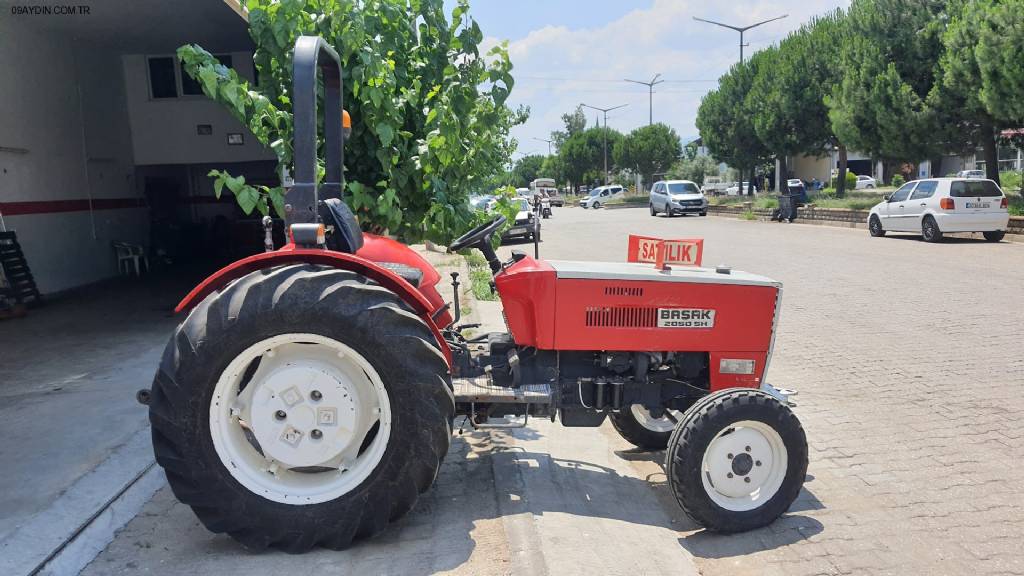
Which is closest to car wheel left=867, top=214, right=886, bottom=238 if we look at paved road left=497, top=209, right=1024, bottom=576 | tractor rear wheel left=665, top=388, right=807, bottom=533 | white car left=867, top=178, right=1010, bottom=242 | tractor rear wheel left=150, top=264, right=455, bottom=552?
white car left=867, top=178, right=1010, bottom=242

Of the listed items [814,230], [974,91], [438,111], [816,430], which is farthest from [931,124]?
[438,111]

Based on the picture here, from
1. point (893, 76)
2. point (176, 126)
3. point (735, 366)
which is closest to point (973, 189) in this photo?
point (893, 76)

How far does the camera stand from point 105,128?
47.0ft

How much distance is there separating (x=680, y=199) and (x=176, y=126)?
25795 mm

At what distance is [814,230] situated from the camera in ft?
81.1

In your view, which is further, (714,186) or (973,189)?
(714,186)

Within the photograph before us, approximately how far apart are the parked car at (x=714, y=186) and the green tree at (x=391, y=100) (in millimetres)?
51929

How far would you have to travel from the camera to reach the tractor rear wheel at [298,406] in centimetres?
328

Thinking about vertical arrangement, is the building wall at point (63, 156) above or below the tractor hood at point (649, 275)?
above

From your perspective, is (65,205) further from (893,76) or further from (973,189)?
(893,76)

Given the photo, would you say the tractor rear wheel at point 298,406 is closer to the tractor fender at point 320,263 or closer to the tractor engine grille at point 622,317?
the tractor fender at point 320,263

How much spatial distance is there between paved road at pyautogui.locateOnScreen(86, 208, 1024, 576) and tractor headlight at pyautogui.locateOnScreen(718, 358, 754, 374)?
2.75 ft

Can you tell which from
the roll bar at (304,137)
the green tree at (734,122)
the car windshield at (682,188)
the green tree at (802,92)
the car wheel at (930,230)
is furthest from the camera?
the green tree at (734,122)

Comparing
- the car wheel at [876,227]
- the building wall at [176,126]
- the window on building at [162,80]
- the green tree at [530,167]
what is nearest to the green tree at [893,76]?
the car wheel at [876,227]
